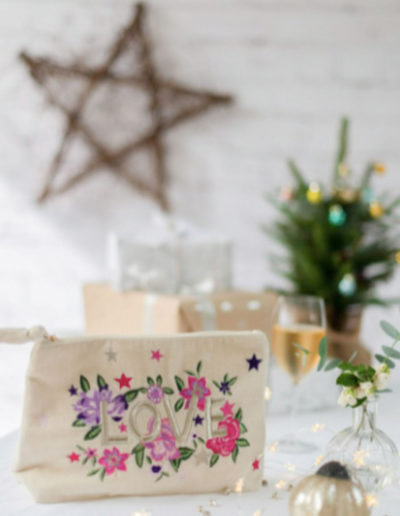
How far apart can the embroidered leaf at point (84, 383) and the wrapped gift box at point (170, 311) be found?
654 mm

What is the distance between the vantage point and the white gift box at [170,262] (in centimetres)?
150

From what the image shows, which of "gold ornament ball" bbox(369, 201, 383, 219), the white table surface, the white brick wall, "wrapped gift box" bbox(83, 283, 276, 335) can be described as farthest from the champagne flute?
the white brick wall

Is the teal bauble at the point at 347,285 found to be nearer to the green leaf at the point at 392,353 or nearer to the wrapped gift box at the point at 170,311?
the wrapped gift box at the point at 170,311

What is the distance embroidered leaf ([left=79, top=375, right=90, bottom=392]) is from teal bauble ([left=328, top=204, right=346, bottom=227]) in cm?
142

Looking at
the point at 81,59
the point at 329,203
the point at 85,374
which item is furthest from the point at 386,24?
the point at 85,374

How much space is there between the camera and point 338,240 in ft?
6.55

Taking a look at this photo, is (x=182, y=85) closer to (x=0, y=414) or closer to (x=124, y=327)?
(x=124, y=327)

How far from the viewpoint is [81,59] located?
103 inches

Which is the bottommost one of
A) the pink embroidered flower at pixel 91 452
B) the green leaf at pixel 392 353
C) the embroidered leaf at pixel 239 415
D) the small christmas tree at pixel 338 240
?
the pink embroidered flower at pixel 91 452

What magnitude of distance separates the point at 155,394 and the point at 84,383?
76 millimetres

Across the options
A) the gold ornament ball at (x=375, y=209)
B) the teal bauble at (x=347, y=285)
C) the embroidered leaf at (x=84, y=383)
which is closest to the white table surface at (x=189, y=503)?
the embroidered leaf at (x=84, y=383)

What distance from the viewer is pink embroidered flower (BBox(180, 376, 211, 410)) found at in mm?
675

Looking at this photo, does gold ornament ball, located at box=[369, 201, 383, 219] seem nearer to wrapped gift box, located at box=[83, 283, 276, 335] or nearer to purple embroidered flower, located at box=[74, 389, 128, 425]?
wrapped gift box, located at box=[83, 283, 276, 335]

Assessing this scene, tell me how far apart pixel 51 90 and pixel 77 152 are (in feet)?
0.89
